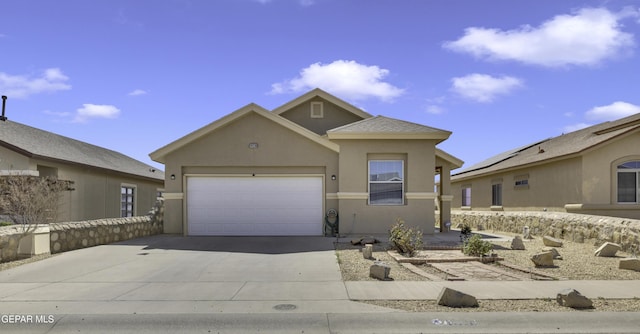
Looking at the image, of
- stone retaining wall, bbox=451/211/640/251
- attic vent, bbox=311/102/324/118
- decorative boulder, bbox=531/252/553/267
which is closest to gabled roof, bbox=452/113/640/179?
stone retaining wall, bbox=451/211/640/251

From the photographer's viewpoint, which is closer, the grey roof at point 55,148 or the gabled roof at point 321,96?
the grey roof at point 55,148

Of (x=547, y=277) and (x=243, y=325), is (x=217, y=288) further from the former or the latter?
(x=547, y=277)

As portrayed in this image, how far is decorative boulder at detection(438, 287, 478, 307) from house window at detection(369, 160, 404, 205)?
31.2 feet

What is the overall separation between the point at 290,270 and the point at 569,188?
513 inches

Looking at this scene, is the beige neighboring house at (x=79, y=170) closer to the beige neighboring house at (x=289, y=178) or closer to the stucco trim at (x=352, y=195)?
the beige neighboring house at (x=289, y=178)

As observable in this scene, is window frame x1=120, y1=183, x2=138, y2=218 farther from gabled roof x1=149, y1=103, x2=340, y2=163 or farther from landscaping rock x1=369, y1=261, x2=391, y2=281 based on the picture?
landscaping rock x1=369, y1=261, x2=391, y2=281

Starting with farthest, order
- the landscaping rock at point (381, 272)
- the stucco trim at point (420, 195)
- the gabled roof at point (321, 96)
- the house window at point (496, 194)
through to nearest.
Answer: the house window at point (496, 194)
the gabled roof at point (321, 96)
the stucco trim at point (420, 195)
the landscaping rock at point (381, 272)

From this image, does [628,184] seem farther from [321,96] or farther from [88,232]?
[88,232]

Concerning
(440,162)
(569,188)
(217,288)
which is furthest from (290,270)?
(569,188)

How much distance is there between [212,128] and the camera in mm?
Answer: 16750

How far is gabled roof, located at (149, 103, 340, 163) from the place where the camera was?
1670cm

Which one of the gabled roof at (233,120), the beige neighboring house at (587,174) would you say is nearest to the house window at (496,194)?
the beige neighboring house at (587,174)

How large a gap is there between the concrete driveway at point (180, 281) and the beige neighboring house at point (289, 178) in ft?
9.10

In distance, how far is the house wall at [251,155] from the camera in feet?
55.5
